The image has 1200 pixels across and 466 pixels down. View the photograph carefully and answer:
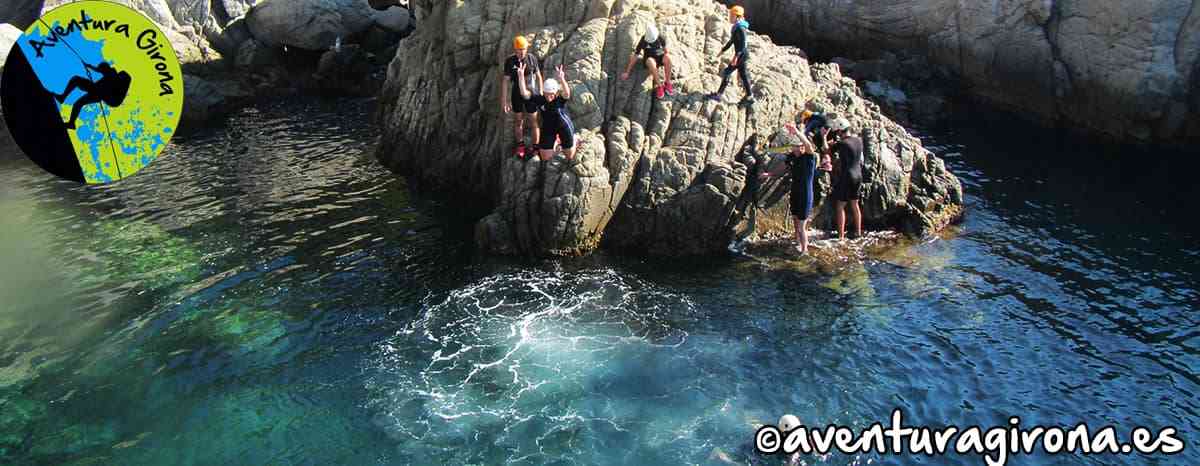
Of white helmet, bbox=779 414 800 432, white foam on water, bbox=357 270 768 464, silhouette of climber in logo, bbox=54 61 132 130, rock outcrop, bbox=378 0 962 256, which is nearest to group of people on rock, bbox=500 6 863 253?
rock outcrop, bbox=378 0 962 256

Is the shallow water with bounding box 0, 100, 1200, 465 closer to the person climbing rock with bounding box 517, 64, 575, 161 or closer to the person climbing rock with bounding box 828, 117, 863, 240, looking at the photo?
the person climbing rock with bounding box 828, 117, 863, 240

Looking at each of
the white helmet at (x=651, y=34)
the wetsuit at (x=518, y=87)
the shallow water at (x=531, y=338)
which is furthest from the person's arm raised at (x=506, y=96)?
the white helmet at (x=651, y=34)

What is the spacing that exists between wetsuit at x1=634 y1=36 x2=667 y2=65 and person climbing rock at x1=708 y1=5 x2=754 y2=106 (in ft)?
5.64

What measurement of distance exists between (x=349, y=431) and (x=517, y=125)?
977 cm

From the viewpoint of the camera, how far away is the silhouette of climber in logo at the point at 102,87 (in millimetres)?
12055

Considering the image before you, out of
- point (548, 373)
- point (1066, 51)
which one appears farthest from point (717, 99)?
point (1066, 51)

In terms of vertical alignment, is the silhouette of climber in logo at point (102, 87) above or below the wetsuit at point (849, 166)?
above

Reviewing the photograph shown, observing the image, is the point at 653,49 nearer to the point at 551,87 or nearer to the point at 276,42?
the point at 551,87

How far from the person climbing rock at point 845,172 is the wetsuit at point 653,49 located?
4.78m

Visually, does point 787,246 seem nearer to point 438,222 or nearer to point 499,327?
point 499,327

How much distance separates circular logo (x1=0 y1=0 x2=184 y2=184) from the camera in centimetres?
1172

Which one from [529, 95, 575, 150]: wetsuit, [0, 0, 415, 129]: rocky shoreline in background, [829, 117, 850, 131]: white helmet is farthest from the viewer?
[0, 0, 415, 129]: rocky shoreline in background

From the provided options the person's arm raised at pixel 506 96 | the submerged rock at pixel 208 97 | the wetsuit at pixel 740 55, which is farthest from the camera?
the submerged rock at pixel 208 97

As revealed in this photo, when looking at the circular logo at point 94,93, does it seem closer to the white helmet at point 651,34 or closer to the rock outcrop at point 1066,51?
the white helmet at point 651,34
